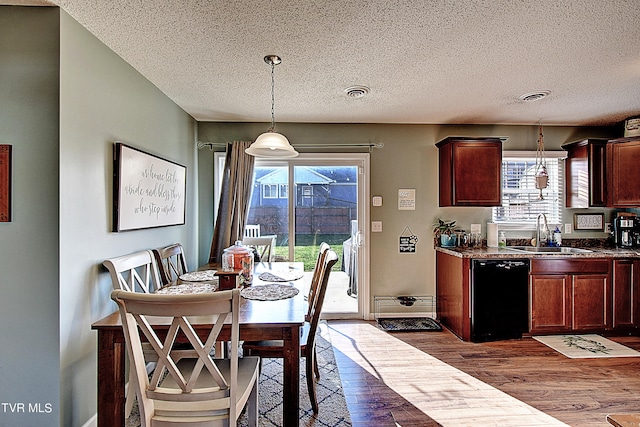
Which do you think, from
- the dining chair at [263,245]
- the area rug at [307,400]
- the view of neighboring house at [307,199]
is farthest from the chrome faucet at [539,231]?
the dining chair at [263,245]

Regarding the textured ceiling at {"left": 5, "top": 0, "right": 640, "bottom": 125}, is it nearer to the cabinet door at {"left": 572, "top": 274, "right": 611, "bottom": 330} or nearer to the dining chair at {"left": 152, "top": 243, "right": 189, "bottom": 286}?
the dining chair at {"left": 152, "top": 243, "right": 189, "bottom": 286}

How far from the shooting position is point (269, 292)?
7.62ft

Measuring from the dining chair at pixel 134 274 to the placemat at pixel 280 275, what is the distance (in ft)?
2.66

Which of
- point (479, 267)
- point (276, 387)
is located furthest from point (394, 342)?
point (276, 387)

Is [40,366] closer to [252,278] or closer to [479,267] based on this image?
[252,278]

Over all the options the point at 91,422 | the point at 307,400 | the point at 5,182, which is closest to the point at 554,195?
the point at 307,400

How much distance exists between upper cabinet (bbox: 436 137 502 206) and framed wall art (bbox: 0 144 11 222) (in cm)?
381

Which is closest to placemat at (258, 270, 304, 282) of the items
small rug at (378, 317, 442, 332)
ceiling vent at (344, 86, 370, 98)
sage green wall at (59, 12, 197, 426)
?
sage green wall at (59, 12, 197, 426)

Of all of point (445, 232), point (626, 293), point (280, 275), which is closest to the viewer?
point (280, 275)

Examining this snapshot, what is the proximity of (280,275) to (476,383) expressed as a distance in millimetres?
1734

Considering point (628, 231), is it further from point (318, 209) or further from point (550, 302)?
point (318, 209)

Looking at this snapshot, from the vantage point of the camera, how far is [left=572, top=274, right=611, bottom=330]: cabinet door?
3689 millimetres

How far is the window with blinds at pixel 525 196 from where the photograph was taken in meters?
4.42

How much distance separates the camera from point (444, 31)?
6.97 ft
